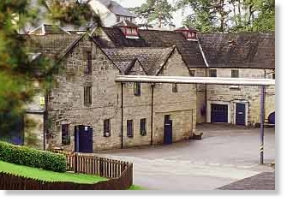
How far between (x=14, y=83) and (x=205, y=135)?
1201mm

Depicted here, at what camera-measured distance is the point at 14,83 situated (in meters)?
3.86

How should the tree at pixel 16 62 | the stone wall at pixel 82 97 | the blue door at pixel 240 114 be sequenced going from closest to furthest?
the tree at pixel 16 62 → the stone wall at pixel 82 97 → the blue door at pixel 240 114

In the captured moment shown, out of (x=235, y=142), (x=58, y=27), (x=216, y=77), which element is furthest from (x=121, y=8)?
(x=235, y=142)

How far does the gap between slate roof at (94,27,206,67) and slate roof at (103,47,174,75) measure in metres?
0.03

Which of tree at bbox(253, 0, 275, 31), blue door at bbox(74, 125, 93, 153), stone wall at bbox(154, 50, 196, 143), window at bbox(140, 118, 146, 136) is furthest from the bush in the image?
tree at bbox(253, 0, 275, 31)

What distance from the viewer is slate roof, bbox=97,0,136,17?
409 centimetres

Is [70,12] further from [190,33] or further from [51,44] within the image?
[190,33]

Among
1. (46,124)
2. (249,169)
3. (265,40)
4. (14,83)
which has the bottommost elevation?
(249,169)

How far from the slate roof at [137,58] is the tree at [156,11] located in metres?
0.19

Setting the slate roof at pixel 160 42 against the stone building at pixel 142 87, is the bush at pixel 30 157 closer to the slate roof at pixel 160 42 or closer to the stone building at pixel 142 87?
the stone building at pixel 142 87

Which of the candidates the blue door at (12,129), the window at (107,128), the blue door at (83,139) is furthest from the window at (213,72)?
the blue door at (12,129)

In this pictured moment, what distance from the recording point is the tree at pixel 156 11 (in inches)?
162

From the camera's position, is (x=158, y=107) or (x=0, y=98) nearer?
(x=0, y=98)

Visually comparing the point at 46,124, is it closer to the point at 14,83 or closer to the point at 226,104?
the point at 14,83
